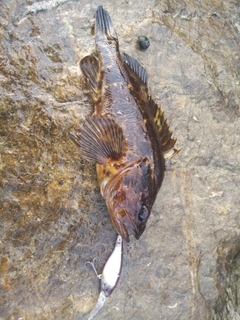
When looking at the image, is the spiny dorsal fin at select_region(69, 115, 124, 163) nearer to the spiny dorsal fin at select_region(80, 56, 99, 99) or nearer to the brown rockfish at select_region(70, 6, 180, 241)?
the brown rockfish at select_region(70, 6, 180, 241)

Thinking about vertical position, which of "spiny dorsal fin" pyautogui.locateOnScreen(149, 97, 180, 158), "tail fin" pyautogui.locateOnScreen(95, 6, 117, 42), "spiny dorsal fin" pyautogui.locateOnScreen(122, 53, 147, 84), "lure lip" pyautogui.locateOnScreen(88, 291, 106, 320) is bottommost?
"lure lip" pyautogui.locateOnScreen(88, 291, 106, 320)

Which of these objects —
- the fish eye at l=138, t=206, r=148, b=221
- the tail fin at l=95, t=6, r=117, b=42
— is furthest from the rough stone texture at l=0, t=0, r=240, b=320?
the fish eye at l=138, t=206, r=148, b=221

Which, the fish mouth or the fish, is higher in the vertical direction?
the fish mouth

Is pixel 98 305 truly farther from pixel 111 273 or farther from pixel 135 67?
pixel 135 67

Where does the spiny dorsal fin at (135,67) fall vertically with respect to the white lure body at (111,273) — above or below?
above

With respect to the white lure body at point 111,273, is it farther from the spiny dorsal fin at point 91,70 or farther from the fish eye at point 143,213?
the spiny dorsal fin at point 91,70

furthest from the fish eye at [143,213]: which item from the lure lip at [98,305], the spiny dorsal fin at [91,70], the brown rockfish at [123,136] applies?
the spiny dorsal fin at [91,70]

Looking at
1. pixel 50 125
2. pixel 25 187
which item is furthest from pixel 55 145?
pixel 25 187
